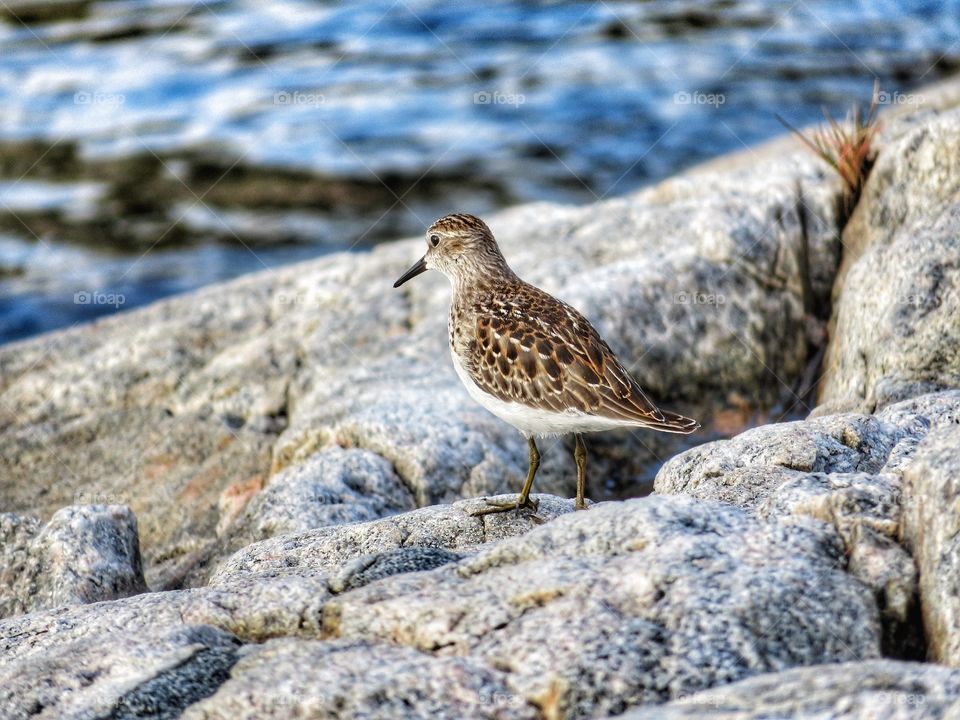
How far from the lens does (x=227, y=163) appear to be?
19125 millimetres

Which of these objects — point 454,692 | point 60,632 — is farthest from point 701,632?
point 60,632

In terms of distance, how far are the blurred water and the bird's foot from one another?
10.9m

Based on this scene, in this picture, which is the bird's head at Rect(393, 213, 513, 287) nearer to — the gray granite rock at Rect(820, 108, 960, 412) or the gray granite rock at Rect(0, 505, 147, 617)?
the gray granite rock at Rect(820, 108, 960, 412)

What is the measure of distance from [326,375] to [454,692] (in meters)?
6.00

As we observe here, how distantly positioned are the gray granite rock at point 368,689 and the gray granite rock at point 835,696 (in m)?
0.60

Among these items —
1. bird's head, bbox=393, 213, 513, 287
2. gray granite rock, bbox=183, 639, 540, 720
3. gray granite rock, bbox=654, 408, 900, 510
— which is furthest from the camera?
bird's head, bbox=393, 213, 513, 287

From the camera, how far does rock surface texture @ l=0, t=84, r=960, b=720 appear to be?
14.5 feet

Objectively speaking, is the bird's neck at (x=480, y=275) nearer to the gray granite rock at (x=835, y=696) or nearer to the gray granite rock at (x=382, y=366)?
the gray granite rock at (x=382, y=366)

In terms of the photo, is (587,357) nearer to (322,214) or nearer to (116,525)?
(116,525)

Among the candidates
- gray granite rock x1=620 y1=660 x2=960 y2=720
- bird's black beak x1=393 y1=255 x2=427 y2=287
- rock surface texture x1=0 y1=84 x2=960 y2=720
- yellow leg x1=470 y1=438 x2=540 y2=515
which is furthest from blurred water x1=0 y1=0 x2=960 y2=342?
gray granite rock x1=620 y1=660 x2=960 y2=720

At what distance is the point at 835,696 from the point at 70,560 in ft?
16.7

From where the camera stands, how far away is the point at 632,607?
459cm

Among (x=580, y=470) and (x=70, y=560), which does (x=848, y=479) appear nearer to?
(x=580, y=470)

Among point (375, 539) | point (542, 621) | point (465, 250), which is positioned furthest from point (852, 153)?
point (542, 621)
